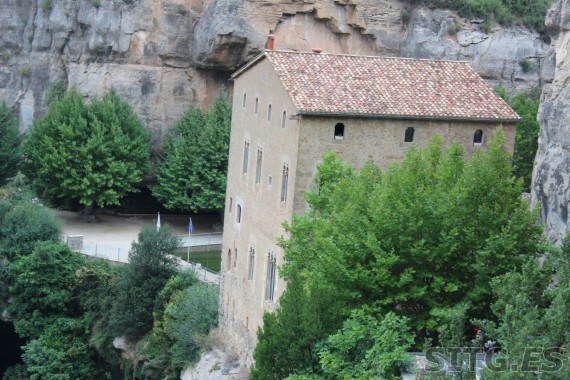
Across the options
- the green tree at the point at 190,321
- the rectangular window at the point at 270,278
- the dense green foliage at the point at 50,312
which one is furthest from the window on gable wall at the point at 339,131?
the dense green foliage at the point at 50,312

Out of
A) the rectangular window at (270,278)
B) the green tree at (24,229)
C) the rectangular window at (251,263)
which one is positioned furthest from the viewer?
the green tree at (24,229)

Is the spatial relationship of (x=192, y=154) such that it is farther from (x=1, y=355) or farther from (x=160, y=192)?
(x=1, y=355)

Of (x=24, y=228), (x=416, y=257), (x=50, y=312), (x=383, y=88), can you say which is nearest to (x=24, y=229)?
(x=24, y=228)

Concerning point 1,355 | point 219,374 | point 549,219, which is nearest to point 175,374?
point 219,374

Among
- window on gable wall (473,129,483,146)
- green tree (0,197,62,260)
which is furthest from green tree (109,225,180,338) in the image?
window on gable wall (473,129,483,146)

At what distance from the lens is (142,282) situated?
51.3m

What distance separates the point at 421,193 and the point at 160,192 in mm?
33750

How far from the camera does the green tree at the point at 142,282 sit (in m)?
51.1

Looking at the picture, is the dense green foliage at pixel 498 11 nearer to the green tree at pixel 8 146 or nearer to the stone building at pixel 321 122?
the green tree at pixel 8 146

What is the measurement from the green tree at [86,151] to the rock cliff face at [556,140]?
34.1 metres

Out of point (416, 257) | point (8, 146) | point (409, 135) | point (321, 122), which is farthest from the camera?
point (8, 146)

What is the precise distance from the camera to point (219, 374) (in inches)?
1735

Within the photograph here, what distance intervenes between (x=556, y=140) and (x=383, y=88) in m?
10.3

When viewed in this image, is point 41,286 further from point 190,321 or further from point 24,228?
point 190,321
